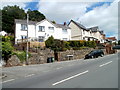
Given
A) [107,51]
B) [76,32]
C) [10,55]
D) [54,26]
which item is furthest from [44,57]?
[76,32]

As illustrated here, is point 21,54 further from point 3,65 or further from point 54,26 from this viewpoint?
point 54,26

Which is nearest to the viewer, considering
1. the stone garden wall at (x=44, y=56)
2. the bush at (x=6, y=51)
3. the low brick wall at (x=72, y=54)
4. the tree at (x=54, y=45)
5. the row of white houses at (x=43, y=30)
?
the bush at (x=6, y=51)

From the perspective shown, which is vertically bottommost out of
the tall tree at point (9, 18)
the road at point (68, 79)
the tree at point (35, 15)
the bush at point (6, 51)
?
the road at point (68, 79)

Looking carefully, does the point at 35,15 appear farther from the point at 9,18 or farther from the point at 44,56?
the point at 44,56

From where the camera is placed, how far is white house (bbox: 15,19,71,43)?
43.2 m

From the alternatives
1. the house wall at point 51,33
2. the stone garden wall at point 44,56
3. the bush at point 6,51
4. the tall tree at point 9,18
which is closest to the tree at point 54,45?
the stone garden wall at point 44,56

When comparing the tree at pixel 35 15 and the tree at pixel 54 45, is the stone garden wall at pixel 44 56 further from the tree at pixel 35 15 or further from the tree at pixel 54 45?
the tree at pixel 35 15

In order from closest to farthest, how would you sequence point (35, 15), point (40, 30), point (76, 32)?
point (40, 30) < point (76, 32) < point (35, 15)

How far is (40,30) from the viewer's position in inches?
1842

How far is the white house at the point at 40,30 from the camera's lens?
4322 centimetres

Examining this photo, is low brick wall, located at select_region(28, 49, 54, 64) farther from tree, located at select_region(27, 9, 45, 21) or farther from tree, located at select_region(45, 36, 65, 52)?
tree, located at select_region(27, 9, 45, 21)

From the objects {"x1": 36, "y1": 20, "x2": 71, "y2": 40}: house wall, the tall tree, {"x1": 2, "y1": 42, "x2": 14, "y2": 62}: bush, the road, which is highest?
the tall tree

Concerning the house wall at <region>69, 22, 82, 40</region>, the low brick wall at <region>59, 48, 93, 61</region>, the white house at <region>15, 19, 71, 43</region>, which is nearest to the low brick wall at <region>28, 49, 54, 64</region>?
the low brick wall at <region>59, 48, 93, 61</region>

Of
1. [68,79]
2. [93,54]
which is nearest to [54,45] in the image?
[93,54]
